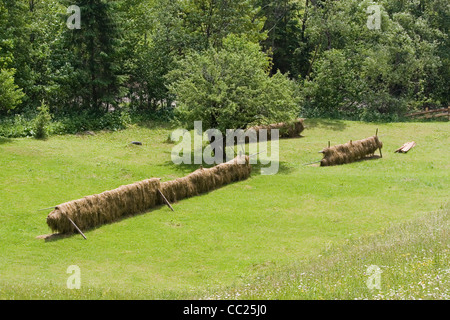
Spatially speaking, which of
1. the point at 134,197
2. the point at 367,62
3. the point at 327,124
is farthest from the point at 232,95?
the point at 367,62

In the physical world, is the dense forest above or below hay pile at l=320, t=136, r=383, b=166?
above

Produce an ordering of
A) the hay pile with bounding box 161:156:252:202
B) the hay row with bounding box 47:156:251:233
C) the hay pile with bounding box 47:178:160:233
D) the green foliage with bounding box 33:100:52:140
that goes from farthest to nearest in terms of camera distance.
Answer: the green foliage with bounding box 33:100:52:140, the hay pile with bounding box 161:156:252:202, the hay row with bounding box 47:156:251:233, the hay pile with bounding box 47:178:160:233

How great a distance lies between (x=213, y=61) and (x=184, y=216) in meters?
14.3

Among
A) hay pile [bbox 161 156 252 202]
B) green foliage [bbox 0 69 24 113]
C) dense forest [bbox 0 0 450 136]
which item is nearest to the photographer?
hay pile [bbox 161 156 252 202]

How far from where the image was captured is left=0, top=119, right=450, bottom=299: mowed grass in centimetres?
2014

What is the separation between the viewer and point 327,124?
53094mm

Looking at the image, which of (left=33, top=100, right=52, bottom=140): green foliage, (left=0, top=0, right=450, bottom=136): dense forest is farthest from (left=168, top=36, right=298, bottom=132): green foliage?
(left=33, top=100, right=52, bottom=140): green foliage

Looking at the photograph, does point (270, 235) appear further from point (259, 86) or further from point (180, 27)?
point (180, 27)

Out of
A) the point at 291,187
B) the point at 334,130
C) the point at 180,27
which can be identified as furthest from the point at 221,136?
the point at 180,27

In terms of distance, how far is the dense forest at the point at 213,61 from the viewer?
3728cm

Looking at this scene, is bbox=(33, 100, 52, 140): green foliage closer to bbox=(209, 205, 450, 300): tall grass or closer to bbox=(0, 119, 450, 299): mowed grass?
bbox=(0, 119, 450, 299): mowed grass

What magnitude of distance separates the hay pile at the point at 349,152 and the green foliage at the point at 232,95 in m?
3.76

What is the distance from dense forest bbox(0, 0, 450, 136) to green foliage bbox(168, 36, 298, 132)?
0.07m
